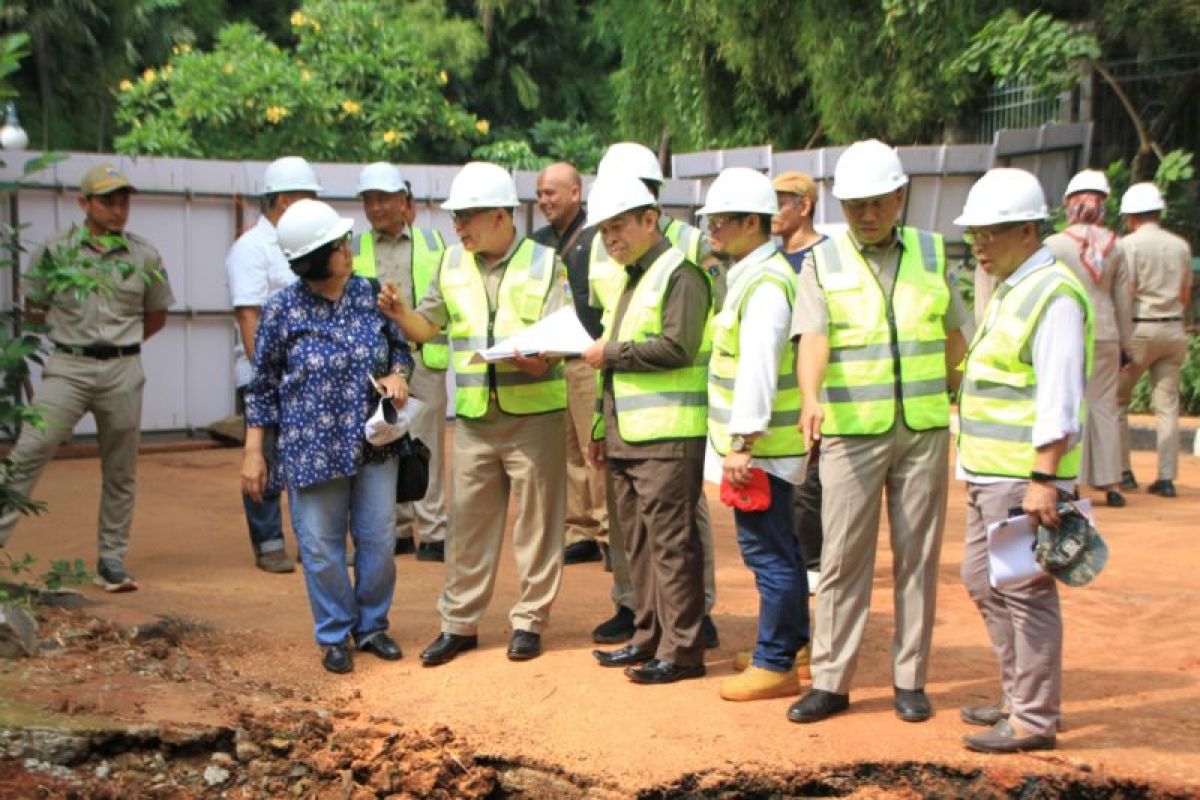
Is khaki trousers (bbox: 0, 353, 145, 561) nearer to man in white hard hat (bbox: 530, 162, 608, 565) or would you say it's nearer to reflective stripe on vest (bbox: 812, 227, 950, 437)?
man in white hard hat (bbox: 530, 162, 608, 565)

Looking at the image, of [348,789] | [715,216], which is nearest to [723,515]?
[715,216]

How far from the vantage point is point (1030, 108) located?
18.0 m

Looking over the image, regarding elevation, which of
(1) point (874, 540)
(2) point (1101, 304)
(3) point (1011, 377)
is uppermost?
(2) point (1101, 304)

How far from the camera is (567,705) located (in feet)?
21.0

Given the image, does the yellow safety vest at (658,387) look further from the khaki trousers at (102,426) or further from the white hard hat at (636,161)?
the khaki trousers at (102,426)

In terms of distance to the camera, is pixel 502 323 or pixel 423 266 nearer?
pixel 502 323

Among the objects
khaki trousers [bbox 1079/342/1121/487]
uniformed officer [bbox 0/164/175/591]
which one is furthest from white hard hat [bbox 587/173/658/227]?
khaki trousers [bbox 1079/342/1121/487]

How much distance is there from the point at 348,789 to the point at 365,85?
62.9 ft

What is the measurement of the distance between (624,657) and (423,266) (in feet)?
9.47

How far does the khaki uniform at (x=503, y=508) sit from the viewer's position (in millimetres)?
7129

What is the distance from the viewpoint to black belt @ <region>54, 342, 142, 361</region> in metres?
8.27

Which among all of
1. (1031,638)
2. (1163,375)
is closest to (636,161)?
(1031,638)

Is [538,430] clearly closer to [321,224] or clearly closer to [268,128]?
[321,224]

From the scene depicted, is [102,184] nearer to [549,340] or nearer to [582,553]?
[549,340]
